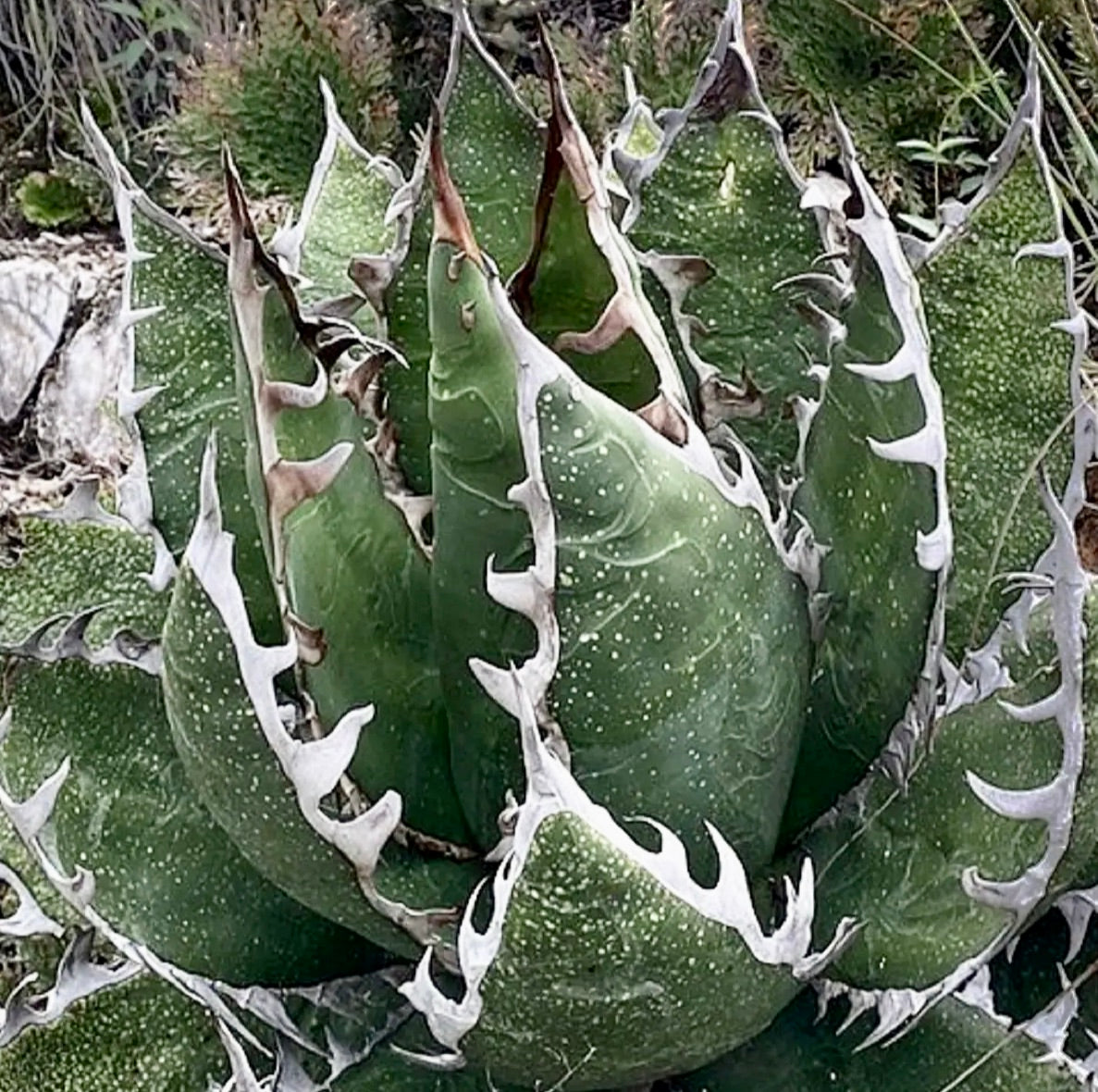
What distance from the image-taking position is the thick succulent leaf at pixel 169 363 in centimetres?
79

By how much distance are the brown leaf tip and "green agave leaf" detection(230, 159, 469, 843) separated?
6cm

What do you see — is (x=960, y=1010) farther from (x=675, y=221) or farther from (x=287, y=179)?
(x=287, y=179)

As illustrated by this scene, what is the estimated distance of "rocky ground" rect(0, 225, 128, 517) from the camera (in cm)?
186

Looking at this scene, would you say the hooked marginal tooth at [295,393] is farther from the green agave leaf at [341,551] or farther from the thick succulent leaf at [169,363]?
the thick succulent leaf at [169,363]

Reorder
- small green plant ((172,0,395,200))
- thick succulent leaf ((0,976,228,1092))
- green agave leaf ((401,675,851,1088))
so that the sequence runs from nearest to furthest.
Answer: green agave leaf ((401,675,851,1088)), thick succulent leaf ((0,976,228,1092)), small green plant ((172,0,395,200))

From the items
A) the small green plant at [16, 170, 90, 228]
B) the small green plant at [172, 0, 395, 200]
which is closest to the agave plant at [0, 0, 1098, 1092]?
the small green plant at [172, 0, 395, 200]

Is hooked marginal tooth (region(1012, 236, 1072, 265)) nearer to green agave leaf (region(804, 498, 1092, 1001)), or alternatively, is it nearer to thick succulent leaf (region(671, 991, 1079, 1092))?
green agave leaf (region(804, 498, 1092, 1001))

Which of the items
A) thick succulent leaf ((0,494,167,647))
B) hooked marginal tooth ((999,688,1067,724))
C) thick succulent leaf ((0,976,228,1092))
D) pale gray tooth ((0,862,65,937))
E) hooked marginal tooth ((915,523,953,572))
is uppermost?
hooked marginal tooth ((915,523,953,572))

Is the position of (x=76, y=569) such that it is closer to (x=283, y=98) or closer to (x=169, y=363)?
(x=169, y=363)

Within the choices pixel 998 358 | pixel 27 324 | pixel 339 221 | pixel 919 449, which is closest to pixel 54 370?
pixel 27 324

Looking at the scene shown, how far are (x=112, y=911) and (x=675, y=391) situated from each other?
28 centimetres

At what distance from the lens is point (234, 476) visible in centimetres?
76

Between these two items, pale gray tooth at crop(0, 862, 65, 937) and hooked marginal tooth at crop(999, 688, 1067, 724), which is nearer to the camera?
hooked marginal tooth at crop(999, 688, 1067, 724)

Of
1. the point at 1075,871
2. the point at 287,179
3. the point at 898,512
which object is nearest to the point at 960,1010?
the point at 1075,871
